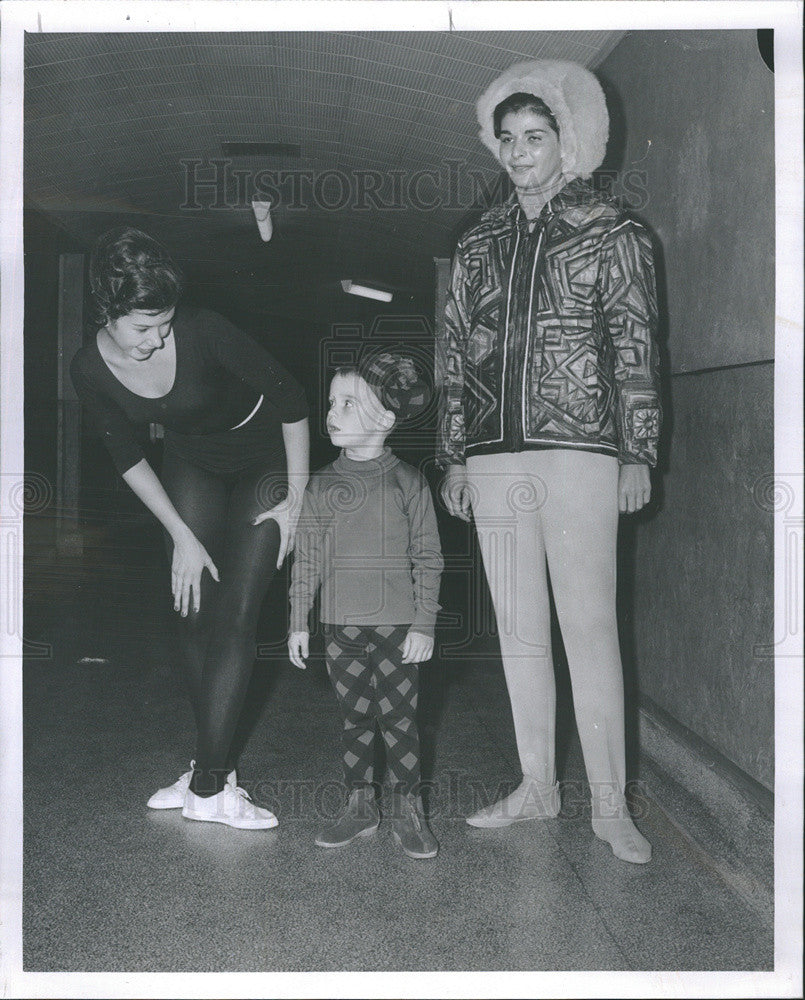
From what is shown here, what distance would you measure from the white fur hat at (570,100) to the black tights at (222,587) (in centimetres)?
98

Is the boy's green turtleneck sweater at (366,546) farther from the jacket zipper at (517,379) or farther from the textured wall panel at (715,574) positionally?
the textured wall panel at (715,574)

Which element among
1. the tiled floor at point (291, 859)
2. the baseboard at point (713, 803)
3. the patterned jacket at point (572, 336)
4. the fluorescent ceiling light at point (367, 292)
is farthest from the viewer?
the fluorescent ceiling light at point (367, 292)

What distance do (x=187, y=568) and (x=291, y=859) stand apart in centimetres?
67

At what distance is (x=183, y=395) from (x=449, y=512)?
2.15 feet

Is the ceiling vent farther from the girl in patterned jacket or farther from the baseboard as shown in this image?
the baseboard

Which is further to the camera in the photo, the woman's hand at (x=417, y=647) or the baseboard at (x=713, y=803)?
the woman's hand at (x=417, y=647)

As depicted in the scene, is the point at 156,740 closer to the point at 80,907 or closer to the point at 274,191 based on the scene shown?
the point at 80,907

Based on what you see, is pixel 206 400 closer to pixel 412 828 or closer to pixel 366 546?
pixel 366 546

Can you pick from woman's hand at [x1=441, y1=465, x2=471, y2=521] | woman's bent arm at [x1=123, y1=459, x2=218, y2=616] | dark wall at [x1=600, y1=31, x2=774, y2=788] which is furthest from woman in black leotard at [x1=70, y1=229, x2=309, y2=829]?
dark wall at [x1=600, y1=31, x2=774, y2=788]

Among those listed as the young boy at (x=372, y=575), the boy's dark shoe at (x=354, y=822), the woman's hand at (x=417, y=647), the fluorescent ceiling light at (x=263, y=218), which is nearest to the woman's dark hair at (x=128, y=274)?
the fluorescent ceiling light at (x=263, y=218)

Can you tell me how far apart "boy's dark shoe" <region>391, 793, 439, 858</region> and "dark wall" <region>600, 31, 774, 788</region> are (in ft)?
Answer: 2.31

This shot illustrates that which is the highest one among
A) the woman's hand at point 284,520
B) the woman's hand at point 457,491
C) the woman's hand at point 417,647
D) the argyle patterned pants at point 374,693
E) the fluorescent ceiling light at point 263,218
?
the fluorescent ceiling light at point 263,218

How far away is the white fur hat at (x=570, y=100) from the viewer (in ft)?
6.79

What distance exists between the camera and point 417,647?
2.09 meters
